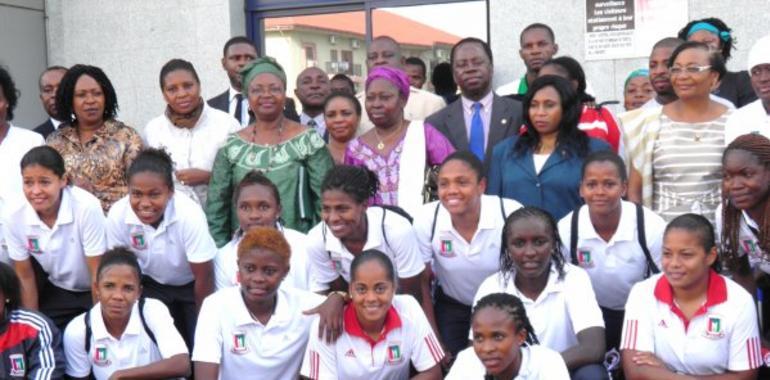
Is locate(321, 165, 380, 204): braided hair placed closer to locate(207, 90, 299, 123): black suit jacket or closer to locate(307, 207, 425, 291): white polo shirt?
locate(307, 207, 425, 291): white polo shirt

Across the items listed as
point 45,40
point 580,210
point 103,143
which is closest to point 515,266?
point 580,210

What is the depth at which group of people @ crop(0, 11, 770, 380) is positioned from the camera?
466 centimetres

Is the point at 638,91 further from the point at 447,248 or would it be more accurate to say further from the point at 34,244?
the point at 34,244

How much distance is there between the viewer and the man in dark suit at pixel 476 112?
598 cm

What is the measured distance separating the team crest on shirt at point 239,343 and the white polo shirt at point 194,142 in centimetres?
127

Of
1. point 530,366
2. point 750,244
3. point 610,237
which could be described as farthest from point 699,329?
point 530,366

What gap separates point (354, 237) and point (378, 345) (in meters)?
0.60

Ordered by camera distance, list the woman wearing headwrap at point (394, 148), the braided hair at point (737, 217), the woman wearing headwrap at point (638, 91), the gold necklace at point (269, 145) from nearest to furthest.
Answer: the braided hair at point (737, 217), the woman wearing headwrap at point (394, 148), the gold necklace at point (269, 145), the woman wearing headwrap at point (638, 91)

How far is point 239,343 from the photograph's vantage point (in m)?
5.01

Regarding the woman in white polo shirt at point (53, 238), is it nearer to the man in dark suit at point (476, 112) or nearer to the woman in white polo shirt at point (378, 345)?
the woman in white polo shirt at point (378, 345)

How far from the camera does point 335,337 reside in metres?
4.83

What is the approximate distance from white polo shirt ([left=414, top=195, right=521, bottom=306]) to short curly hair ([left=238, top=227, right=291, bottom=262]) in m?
0.75

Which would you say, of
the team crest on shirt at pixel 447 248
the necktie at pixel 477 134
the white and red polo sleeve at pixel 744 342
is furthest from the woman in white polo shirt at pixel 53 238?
the white and red polo sleeve at pixel 744 342

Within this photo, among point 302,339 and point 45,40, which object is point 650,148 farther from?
point 45,40
